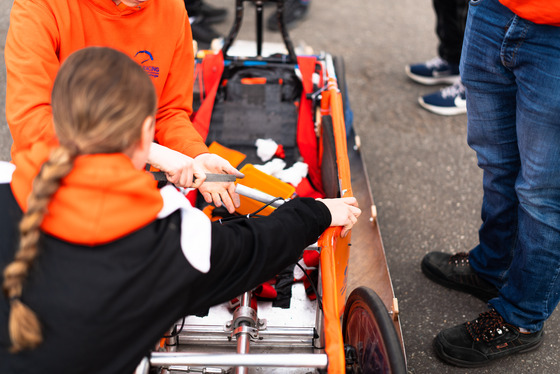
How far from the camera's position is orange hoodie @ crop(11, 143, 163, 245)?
0.96m

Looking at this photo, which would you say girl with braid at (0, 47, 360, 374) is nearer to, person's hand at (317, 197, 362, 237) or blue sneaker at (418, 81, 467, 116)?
person's hand at (317, 197, 362, 237)

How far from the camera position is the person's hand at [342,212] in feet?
5.06

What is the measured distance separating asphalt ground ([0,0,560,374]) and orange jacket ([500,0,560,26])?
4.32 ft

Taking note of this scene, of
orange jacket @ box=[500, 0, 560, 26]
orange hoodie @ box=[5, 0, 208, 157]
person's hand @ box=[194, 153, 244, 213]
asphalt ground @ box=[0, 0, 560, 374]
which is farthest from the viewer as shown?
asphalt ground @ box=[0, 0, 560, 374]

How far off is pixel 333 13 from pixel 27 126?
3.87 metres

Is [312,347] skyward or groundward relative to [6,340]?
groundward

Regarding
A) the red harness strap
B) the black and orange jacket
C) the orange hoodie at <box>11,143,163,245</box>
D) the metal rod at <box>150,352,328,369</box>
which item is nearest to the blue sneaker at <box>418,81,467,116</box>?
the red harness strap

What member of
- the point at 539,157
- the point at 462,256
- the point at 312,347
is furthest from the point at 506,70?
the point at 312,347

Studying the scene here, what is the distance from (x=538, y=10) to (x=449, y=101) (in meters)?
2.17

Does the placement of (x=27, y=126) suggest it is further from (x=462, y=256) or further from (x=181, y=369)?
(x=462, y=256)

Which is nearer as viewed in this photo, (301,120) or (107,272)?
(107,272)

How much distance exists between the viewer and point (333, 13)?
4867mm

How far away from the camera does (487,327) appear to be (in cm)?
201

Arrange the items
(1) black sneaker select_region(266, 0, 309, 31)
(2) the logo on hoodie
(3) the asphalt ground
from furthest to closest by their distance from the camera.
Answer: (1) black sneaker select_region(266, 0, 309, 31), (3) the asphalt ground, (2) the logo on hoodie
